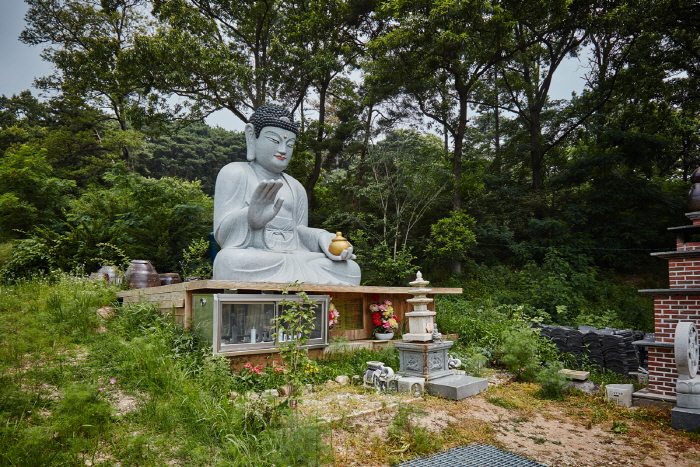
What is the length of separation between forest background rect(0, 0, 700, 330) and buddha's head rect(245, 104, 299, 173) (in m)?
3.23

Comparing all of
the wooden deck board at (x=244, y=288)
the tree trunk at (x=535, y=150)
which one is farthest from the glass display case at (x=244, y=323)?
the tree trunk at (x=535, y=150)

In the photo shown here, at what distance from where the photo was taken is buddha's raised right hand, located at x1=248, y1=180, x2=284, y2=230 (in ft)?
18.0

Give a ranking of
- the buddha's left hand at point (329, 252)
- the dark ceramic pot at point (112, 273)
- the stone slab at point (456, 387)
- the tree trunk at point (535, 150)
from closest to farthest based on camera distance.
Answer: the stone slab at point (456, 387), the buddha's left hand at point (329, 252), the dark ceramic pot at point (112, 273), the tree trunk at point (535, 150)

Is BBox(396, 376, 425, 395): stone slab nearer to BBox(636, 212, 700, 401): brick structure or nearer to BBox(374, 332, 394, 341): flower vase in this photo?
BBox(374, 332, 394, 341): flower vase

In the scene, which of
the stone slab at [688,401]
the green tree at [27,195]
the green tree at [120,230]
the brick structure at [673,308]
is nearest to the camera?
the stone slab at [688,401]

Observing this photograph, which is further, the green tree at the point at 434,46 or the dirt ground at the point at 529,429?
the green tree at the point at 434,46

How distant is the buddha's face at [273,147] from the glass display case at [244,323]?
7.81ft

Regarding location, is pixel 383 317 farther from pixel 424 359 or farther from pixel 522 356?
pixel 522 356

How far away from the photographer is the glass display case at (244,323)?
4.59m

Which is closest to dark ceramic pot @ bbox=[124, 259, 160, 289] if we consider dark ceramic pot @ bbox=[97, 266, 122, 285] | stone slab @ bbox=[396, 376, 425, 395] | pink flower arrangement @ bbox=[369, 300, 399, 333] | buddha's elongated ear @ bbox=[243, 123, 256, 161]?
dark ceramic pot @ bbox=[97, 266, 122, 285]

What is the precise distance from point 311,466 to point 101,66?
1151cm

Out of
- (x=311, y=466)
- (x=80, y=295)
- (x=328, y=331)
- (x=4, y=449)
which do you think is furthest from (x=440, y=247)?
(x=4, y=449)

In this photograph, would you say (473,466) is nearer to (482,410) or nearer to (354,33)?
(482,410)

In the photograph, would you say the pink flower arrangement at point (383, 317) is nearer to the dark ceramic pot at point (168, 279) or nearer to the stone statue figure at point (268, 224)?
the stone statue figure at point (268, 224)
